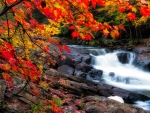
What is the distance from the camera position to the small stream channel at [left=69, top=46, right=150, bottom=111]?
40.8 ft

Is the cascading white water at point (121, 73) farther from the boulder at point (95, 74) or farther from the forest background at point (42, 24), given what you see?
the forest background at point (42, 24)

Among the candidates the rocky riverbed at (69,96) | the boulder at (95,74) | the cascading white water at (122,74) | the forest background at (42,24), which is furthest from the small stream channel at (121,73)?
the forest background at (42,24)

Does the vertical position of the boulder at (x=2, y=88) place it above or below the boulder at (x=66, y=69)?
above

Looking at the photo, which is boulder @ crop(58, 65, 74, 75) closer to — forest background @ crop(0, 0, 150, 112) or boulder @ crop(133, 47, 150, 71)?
boulder @ crop(133, 47, 150, 71)

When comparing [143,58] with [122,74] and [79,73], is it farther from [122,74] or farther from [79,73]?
[79,73]

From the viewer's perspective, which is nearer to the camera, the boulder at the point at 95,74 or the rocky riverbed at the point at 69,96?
the rocky riverbed at the point at 69,96

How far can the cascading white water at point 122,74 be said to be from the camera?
40.8 feet

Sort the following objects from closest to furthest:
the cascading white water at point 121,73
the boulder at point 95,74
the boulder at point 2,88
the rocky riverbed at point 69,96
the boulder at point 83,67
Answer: the boulder at point 2,88, the rocky riverbed at point 69,96, the cascading white water at point 121,73, the boulder at point 95,74, the boulder at point 83,67

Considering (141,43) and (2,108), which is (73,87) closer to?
(2,108)

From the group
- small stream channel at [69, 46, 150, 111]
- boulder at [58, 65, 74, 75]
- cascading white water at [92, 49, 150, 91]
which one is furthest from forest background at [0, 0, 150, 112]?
cascading white water at [92, 49, 150, 91]

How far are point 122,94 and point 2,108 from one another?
6.32m

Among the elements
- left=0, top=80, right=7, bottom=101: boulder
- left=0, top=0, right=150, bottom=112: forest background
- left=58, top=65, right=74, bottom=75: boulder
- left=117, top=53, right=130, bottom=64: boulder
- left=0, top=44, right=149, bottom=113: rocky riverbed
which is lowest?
left=0, top=44, right=149, bottom=113: rocky riverbed

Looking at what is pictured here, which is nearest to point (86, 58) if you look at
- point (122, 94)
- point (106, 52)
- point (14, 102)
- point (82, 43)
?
point (106, 52)

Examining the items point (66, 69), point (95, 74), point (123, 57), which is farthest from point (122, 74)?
point (66, 69)
